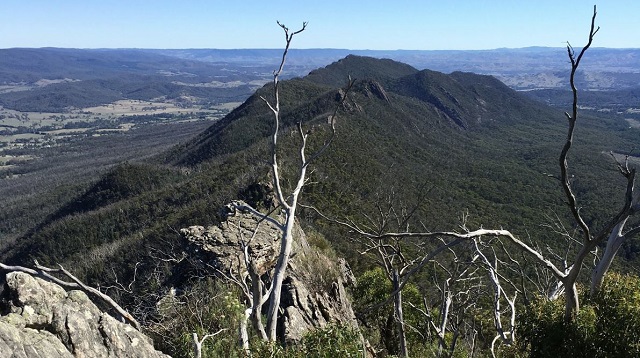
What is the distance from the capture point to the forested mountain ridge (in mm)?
50875

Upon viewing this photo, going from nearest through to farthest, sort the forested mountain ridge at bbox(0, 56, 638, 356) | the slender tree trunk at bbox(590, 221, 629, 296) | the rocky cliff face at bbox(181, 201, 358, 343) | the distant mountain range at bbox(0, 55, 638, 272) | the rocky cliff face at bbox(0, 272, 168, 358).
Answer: the slender tree trunk at bbox(590, 221, 629, 296)
the rocky cliff face at bbox(0, 272, 168, 358)
the rocky cliff face at bbox(181, 201, 358, 343)
the forested mountain ridge at bbox(0, 56, 638, 356)
the distant mountain range at bbox(0, 55, 638, 272)

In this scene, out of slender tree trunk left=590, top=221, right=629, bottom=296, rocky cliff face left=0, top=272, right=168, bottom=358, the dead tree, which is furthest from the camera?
rocky cliff face left=0, top=272, right=168, bottom=358

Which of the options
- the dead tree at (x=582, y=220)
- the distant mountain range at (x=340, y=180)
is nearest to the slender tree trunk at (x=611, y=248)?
the dead tree at (x=582, y=220)

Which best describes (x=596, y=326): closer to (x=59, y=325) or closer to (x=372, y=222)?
(x=372, y=222)

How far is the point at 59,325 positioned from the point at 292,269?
1109cm

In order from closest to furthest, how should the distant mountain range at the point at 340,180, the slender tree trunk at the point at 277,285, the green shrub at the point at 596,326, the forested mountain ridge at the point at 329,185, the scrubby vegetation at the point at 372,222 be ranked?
the green shrub at the point at 596,326, the scrubby vegetation at the point at 372,222, the slender tree trunk at the point at 277,285, the forested mountain ridge at the point at 329,185, the distant mountain range at the point at 340,180

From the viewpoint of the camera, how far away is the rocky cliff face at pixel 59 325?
841 cm

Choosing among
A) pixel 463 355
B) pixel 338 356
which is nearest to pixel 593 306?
pixel 338 356

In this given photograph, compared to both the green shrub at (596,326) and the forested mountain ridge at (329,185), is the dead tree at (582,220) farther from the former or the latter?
the forested mountain ridge at (329,185)

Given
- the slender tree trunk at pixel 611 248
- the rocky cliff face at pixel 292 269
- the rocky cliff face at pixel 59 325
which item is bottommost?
the rocky cliff face at pixel 292 269

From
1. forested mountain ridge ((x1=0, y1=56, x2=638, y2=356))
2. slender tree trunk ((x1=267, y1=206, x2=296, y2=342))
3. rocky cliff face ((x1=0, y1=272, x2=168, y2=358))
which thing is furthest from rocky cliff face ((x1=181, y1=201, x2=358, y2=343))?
rocky cliff face ((x1=0, y1=272, x2=168, y2=358))

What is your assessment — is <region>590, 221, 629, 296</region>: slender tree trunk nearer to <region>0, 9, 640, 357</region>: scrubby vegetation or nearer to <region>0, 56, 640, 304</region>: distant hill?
<region>0, 9, 640, 357</region>: scrubby vegetation

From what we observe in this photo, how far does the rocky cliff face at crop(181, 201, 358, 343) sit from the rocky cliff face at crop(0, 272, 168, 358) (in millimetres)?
5107

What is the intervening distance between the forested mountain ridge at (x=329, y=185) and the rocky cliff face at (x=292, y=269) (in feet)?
5.06
